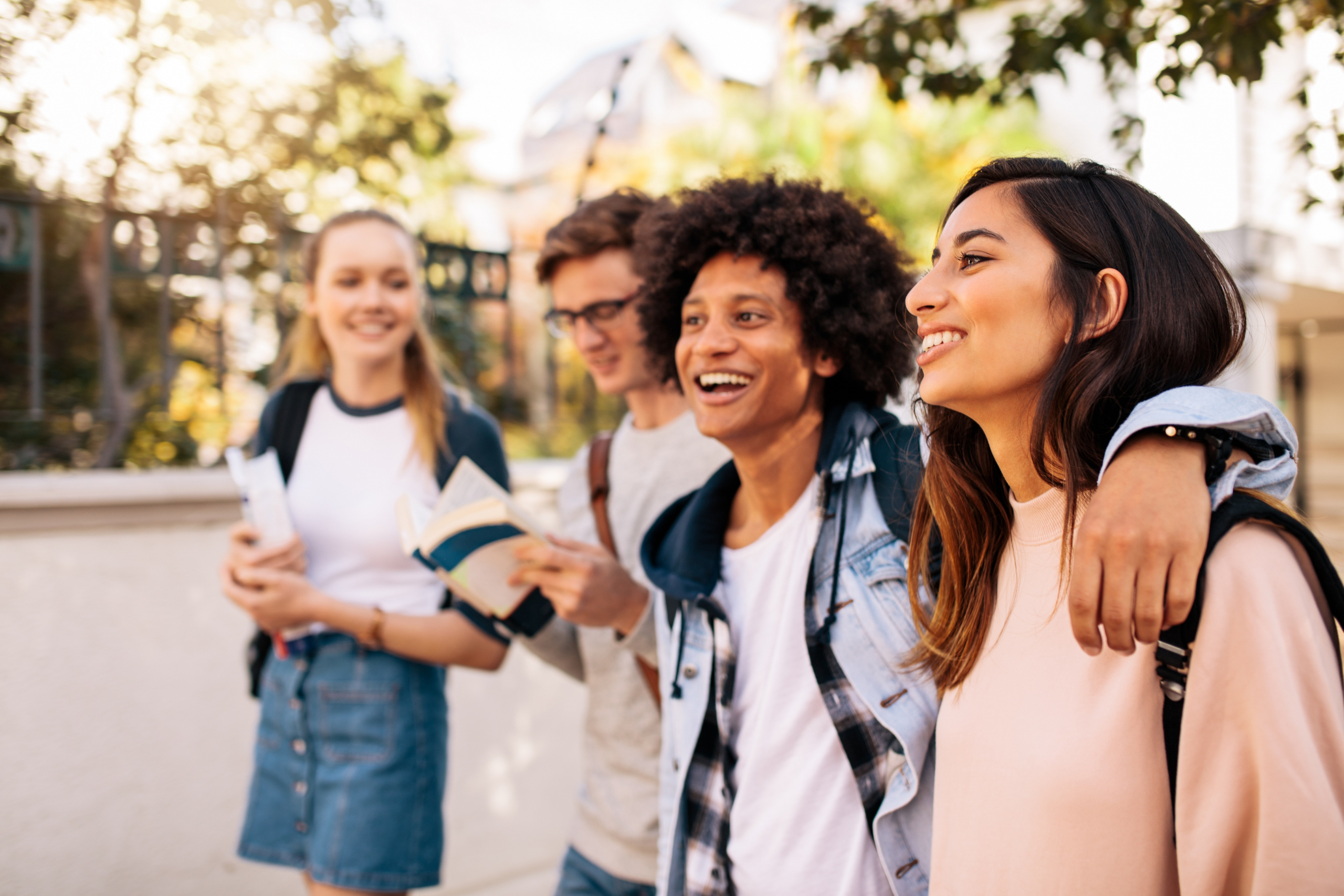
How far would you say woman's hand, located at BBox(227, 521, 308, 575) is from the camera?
2.42 meters

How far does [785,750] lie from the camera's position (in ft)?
6.03

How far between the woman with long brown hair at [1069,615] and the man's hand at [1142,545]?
3 centimetres

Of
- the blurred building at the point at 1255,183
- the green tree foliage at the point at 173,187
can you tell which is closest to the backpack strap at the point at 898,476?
the green tree foliage at the point at 173,187

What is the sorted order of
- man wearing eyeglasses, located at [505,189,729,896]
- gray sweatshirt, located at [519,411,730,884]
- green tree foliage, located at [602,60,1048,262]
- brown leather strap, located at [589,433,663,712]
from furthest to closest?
green tree foliage, located at [602,60,1048,262], brown leather strap, located at [589,433,663,712], gray sweatshirt, located at [519,411,730,884], man wearing eyeglasses, located at [505,189,729,896]

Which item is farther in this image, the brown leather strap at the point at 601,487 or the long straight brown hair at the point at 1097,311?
the brown leather strap at the point at 601,487

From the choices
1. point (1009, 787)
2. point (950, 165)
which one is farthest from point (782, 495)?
point (950, 165)

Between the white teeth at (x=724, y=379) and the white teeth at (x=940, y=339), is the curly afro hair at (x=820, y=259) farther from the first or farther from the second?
the white teeth at (x=940, y=339)

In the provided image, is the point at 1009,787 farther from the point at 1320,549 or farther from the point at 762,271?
the point at 762,271

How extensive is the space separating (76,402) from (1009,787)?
12.6 feet

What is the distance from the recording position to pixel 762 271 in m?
2.07

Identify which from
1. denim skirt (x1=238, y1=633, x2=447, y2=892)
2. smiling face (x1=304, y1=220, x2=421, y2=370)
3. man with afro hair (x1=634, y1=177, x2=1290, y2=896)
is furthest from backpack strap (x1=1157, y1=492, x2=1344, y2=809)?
smiling face (x1=304, y1=220, x2=421, y2=370)

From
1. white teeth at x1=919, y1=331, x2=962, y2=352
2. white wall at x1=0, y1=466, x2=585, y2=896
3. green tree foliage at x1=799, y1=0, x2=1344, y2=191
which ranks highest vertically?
green tree foliage at x1=799, y1=0, x2=1344, y2=191

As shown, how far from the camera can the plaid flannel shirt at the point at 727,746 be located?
1729 millimetres

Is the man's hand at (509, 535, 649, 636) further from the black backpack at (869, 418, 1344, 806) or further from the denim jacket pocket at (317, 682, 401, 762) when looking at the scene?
the black backpack at (869, 418, 1344, 806)
